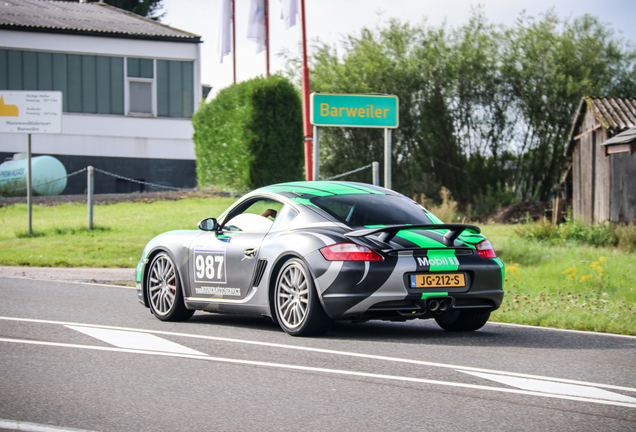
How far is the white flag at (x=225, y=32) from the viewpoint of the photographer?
111ft

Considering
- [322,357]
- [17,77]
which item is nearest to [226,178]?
[17,77]

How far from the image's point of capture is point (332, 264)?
7344 mm

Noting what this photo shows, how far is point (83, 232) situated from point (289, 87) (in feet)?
26.4

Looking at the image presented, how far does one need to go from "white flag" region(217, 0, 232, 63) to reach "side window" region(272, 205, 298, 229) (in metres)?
26.5

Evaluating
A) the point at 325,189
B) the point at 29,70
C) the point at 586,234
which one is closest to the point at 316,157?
the point at 325,189

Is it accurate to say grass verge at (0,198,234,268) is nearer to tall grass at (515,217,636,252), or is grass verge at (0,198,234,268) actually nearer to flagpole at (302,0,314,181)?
flagpole at (302,0,314,181)

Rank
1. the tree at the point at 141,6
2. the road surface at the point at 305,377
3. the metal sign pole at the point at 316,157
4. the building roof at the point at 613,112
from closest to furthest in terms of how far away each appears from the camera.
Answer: the road surface at the point at 305,377 → the metal sign pole at the point at 316,157 → the building roof at the point at 613,112 → the tree at the point at 141,6

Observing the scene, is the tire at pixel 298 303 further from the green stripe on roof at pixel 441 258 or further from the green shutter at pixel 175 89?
the green shutter at pixel 175 89

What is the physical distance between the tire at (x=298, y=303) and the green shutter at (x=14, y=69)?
2558 cm

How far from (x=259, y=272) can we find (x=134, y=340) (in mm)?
1288

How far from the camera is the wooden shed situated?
2012 centimetres

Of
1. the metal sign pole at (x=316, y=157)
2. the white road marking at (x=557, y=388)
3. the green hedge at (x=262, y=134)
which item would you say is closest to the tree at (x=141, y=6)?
the green hedge at (x=262, y=134)

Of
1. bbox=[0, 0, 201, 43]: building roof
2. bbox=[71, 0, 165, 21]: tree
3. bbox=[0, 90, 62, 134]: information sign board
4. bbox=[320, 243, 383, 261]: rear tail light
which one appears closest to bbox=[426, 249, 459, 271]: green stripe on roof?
bbox=[320, 243, 383, 261]: rear tail light

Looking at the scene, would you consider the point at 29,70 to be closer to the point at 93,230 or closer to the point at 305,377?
the point at 93,230
